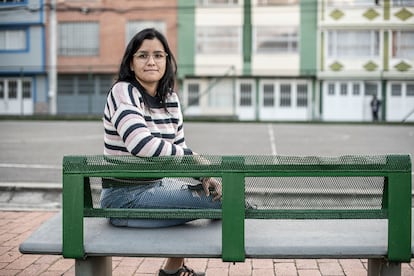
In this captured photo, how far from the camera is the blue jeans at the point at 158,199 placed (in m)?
2.80

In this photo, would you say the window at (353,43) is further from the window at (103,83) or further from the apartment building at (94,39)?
the window at (103,83)

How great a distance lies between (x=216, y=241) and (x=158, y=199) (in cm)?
39

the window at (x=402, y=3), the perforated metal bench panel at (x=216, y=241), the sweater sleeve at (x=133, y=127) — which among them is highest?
the window at (x=402, y=3)

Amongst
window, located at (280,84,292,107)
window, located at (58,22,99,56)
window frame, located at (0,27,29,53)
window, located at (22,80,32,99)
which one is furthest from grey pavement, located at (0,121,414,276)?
window frame, located at (0,27,29,53)

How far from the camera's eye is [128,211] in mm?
2650

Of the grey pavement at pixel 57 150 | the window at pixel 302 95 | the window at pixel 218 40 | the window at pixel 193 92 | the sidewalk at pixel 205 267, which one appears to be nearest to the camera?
the sidewalk at pixel 205 267

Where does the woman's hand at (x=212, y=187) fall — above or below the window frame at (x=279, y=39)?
below


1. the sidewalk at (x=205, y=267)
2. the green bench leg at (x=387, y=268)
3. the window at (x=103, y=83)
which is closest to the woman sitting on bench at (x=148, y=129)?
the sidewalk at (x=205, y=267)

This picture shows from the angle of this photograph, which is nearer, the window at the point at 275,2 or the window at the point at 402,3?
the window at the point at 402,3

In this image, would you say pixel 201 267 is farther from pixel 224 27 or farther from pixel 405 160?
pixel 224 27

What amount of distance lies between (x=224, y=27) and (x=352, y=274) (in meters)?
31.9

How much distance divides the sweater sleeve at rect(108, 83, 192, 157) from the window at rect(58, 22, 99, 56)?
33628 mm

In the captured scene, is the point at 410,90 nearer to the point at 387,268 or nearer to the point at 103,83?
the point at 103,83

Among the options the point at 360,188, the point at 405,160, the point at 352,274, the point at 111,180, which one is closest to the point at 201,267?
the point at 352,274
